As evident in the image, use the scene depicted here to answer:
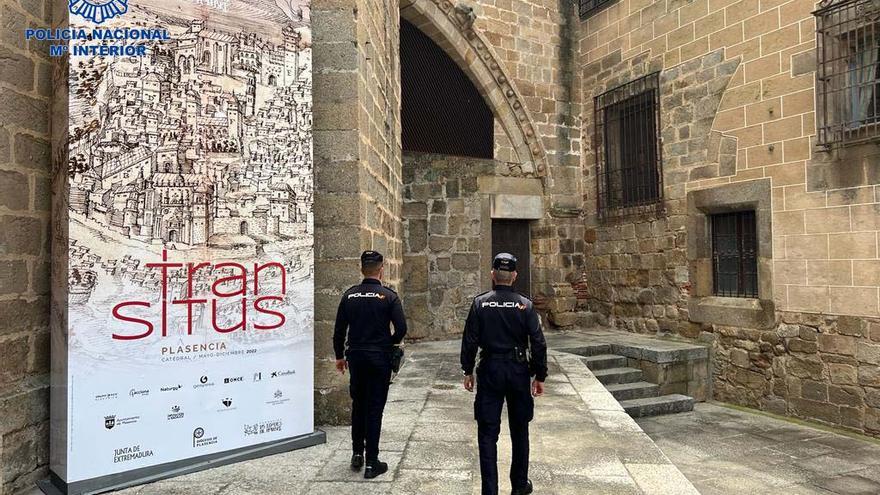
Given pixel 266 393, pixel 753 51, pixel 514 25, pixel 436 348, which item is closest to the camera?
pixel 266 393

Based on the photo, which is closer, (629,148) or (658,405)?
(658,405)

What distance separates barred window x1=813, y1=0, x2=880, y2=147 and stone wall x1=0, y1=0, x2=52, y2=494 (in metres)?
7.35

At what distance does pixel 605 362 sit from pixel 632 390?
0.69m

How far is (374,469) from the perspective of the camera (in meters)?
3.41

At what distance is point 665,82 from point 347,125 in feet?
20.0

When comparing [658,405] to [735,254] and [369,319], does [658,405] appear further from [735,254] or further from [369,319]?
[369,319]

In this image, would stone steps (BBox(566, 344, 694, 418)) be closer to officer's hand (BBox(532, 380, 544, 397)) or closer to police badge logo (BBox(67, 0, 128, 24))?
officer's hand (BBox(532, 380, 544, 397))

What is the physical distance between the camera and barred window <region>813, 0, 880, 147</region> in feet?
20.2

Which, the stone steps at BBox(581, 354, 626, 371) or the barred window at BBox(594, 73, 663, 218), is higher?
the barred window at BBox(594, 73, 663, 218)

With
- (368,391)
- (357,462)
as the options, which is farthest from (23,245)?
(357,462)

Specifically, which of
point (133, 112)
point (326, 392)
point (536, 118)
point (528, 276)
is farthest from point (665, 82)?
point (133, 112)

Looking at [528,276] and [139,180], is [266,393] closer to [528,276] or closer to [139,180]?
[139,180]

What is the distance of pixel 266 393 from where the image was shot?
3.93m

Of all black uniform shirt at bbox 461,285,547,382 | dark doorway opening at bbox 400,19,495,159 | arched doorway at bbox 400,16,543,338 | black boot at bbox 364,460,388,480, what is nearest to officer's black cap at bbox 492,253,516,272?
black uniform shirt at bbox 461,285,547,382
